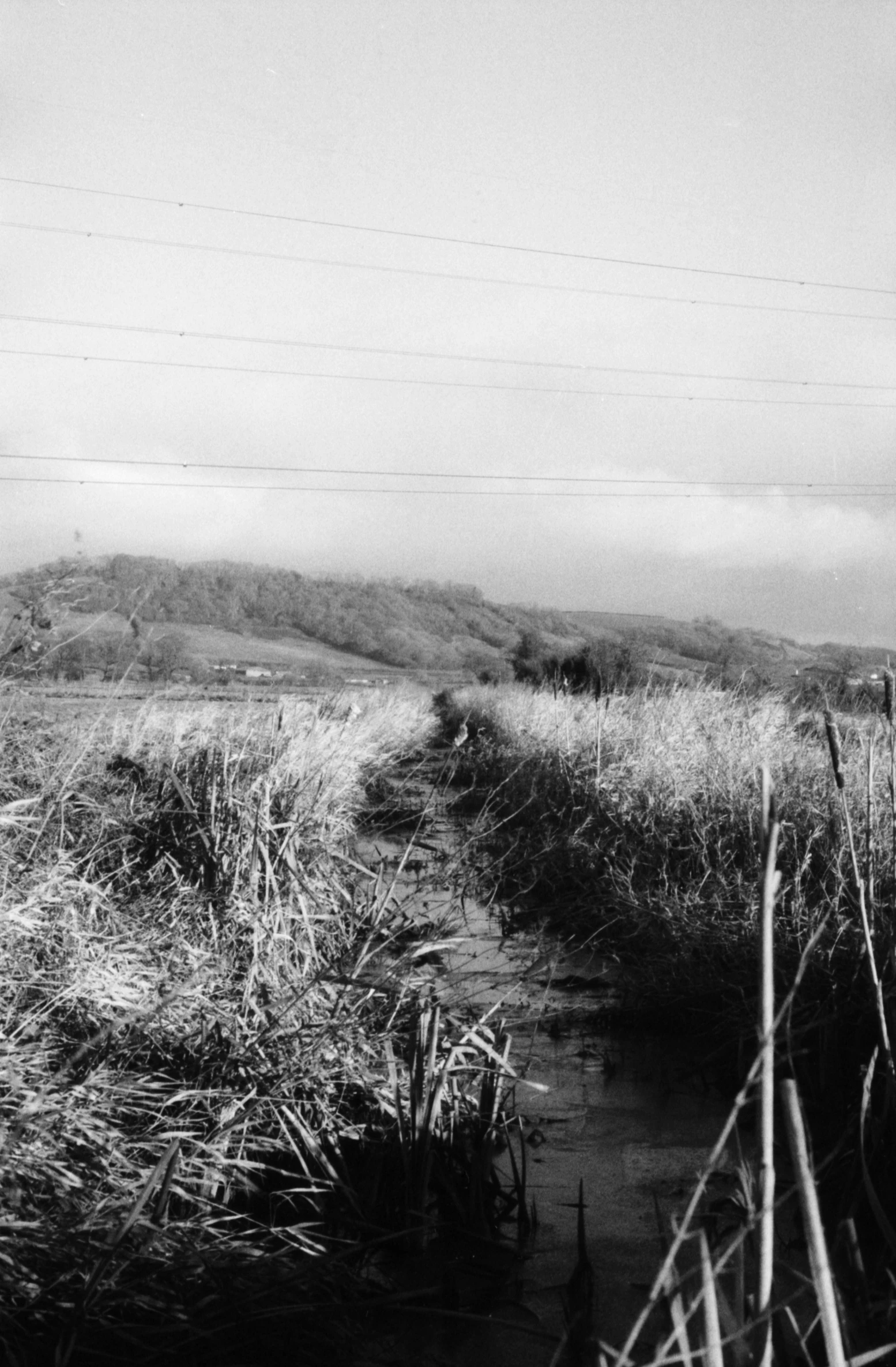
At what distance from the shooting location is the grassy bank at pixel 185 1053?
2.86 meters

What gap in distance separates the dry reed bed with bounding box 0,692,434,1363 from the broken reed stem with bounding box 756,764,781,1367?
6.17 ft

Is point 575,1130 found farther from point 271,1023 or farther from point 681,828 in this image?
point 681,828

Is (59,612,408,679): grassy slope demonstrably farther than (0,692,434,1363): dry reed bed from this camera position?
Yes

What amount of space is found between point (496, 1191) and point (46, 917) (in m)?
2.16

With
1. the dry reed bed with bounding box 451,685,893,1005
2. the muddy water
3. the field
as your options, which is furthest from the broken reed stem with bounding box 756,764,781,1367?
the dry reed bed with bounding box 451,685,893,1005

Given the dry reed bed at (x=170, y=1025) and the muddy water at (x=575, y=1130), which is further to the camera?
the muddy water at (x=575, y=1130)

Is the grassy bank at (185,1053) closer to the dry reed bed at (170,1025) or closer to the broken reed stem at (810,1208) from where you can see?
the dry reed bed at (170,1025)

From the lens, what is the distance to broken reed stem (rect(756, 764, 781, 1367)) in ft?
4.07

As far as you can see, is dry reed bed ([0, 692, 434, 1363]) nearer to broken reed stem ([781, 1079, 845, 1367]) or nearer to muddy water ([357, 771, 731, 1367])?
muddy water ([357, 771, 731, 1367])

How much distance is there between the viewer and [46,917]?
4.64 meters

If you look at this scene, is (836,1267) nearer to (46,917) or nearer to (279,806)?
(46,917)

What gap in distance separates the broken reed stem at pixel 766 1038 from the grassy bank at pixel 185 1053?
1.90 m

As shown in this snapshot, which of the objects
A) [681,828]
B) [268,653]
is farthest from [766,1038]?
[268,653]

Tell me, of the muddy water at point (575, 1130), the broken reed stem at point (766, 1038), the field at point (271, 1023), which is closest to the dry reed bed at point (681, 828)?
the field at point (271, 1023)
